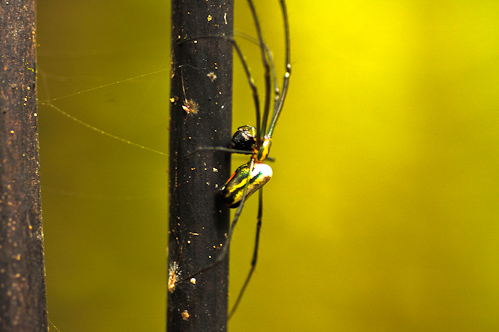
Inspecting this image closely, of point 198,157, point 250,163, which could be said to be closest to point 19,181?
point 198,157

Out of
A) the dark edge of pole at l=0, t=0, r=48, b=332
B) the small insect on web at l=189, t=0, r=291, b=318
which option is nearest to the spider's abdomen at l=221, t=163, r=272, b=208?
the small insect on web at l=189, t=0, r=291, b=318

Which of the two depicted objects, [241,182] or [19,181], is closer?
[19,181]

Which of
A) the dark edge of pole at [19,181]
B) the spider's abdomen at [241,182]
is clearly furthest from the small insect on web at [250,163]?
the dark edge of pole at [19,181]

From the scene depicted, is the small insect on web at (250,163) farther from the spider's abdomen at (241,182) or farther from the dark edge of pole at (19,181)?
the dark edge of pole at (19,181)

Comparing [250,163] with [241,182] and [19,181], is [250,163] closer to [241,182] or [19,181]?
[241,182]

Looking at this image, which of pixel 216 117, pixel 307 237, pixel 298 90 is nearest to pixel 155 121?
pixel 298 90

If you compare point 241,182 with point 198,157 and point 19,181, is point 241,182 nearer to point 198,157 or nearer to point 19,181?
point 198,157
